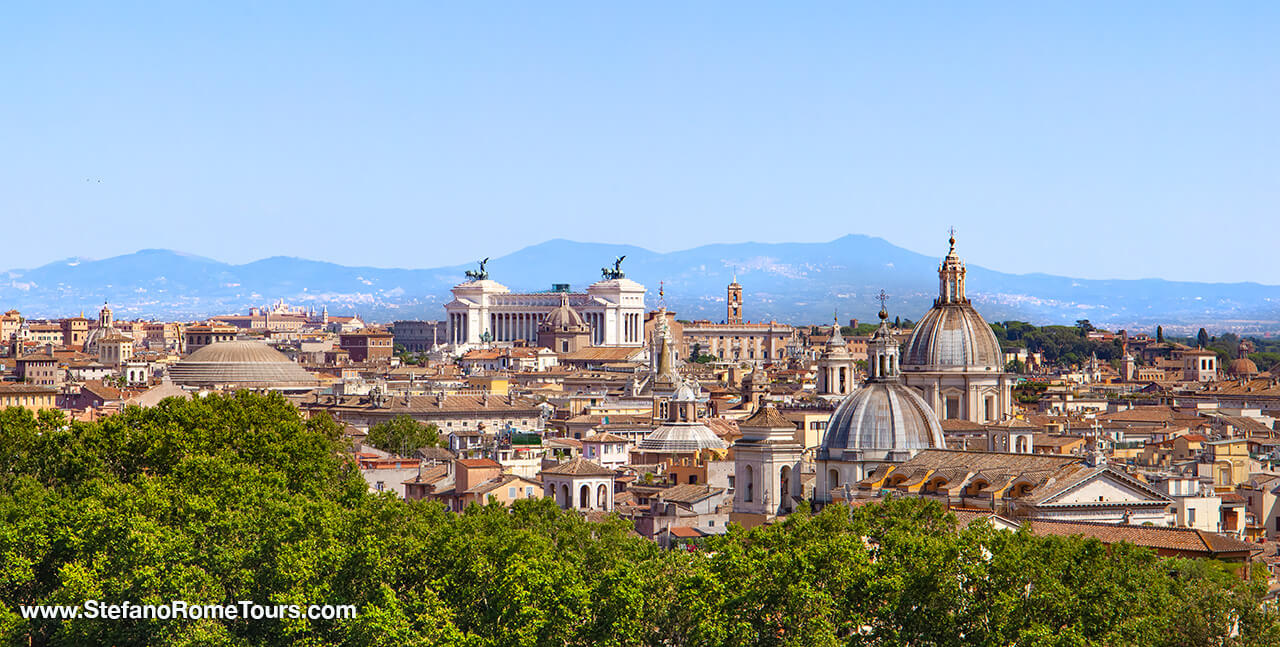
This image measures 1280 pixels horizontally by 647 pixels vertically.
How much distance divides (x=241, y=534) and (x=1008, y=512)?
1664 cm

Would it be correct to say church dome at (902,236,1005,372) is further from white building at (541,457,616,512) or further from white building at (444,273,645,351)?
white building at (444,273,645,351)

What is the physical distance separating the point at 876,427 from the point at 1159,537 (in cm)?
1425

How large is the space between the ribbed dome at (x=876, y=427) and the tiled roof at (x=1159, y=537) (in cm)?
1069

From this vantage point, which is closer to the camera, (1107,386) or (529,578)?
(529,578)

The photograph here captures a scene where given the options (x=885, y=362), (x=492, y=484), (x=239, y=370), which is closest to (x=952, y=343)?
(x=885, y=362)

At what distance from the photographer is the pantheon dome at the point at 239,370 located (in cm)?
11575

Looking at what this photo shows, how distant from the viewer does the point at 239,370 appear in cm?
11794

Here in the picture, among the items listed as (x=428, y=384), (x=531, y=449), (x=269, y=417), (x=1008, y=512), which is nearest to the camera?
(x=1008, y=512)

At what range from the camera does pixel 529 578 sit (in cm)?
3216

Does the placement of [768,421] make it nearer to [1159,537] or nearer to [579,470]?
[579,470]

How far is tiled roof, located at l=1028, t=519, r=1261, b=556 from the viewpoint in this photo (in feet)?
129

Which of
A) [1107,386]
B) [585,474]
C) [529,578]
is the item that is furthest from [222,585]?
[1107,386]

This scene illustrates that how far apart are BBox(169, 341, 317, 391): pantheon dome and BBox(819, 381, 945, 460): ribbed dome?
209 feet

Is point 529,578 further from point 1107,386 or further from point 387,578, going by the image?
point 1107,386
